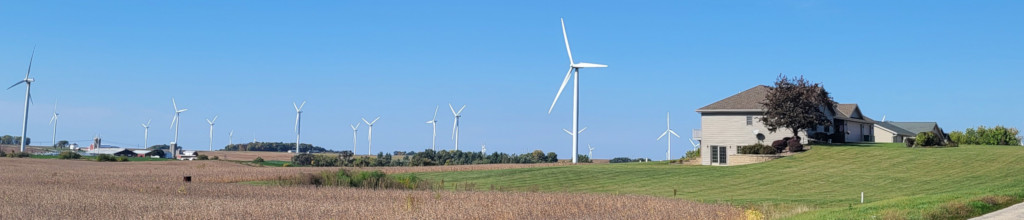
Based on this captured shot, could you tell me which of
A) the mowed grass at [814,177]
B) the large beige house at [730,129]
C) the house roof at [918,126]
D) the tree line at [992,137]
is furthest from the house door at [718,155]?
the house roof at [918,126]

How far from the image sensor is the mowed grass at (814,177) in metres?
37.5

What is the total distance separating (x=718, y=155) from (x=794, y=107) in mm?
6440

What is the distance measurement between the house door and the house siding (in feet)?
0.92

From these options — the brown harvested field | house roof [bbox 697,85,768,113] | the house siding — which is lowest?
the brown harvested field

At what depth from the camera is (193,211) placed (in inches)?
825

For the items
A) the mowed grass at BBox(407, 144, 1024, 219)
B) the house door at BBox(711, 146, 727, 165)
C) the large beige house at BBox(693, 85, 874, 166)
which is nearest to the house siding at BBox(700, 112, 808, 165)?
the large beige house at BBox(693, 85, 874, 166)

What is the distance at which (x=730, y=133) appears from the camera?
219ft

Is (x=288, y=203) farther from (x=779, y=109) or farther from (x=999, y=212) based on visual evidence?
(x=779, y=109)

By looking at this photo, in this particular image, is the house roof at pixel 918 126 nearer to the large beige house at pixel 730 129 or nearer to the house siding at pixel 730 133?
the large beige house at pixel 730 129

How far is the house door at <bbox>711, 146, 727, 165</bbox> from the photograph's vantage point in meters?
65.9

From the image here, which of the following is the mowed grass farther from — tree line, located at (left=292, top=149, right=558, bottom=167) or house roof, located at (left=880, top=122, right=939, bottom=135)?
tree line, located at (left=292, top=149, right=558, bottom=167)

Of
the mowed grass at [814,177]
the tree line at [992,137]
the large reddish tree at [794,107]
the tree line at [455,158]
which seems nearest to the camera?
the mowed grass at [814,177]

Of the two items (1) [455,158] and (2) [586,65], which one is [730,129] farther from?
(1) [455,158]

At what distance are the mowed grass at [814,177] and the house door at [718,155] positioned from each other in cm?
648
